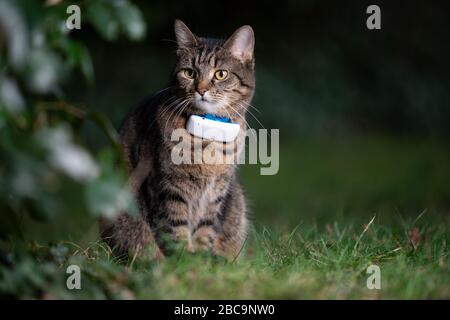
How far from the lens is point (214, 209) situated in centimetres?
325

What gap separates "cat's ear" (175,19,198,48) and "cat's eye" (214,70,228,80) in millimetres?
191

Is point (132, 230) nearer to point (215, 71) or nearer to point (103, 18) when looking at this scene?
point (215, 71)

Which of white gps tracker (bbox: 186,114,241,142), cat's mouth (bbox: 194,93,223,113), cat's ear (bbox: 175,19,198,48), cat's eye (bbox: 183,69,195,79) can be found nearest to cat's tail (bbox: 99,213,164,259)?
white gps tracker (bbox: 186,114,241,142)

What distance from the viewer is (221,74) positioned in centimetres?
334

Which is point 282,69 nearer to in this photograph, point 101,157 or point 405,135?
point 405,135

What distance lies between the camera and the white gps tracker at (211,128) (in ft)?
10.6

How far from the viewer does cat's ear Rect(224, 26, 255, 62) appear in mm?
3332

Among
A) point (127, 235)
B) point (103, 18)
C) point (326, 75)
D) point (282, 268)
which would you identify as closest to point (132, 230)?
point (127, 235)

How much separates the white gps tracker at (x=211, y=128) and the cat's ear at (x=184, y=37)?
14.6 inches

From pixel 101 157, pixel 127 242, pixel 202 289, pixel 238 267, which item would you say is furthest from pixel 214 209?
pixel 101 157

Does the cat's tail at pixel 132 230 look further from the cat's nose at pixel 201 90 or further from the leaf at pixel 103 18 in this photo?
the leaf at pixel 103 18

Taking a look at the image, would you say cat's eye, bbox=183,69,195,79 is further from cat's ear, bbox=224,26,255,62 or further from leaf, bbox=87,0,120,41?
leaf, bbox=87,0,120,41

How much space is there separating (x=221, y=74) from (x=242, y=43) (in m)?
0.19

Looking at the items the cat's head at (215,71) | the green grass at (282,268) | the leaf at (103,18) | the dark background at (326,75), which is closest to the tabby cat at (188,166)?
the cat's head at (215,71)
